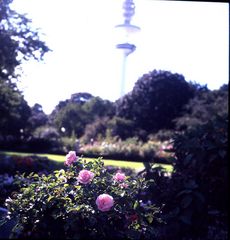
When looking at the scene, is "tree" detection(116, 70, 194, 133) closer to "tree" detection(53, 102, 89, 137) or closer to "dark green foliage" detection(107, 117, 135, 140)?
"dark green foliage" detection(107, 117, 135, 140)

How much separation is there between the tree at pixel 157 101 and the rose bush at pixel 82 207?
3263 centimetres

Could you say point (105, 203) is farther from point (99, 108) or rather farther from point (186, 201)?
point (99, 108)

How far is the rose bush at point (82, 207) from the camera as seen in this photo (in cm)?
308

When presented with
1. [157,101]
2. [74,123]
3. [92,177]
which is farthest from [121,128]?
[92,177]

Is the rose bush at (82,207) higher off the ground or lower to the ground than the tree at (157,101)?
lower

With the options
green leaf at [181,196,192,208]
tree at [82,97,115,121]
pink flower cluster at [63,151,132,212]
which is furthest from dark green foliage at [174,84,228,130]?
pink flower cluster at [63,151,132,212]

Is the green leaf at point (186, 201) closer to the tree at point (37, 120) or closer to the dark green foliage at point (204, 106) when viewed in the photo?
the dark green foliage at point (204, 106)

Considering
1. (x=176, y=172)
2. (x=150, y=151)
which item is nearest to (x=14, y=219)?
(x=176, y=172)

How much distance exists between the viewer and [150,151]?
74.5 ft

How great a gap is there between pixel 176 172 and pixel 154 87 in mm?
32153

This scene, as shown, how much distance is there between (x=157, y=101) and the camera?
37.9 metres

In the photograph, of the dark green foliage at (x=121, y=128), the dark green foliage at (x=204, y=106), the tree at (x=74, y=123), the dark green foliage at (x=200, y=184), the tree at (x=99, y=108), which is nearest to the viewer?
the dark green foliage at (x=200, y=184)

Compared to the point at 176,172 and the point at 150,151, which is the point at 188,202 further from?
the point at 150,151

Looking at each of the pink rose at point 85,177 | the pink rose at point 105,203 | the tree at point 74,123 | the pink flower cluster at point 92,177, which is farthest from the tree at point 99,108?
the pink rose at point 105,203
